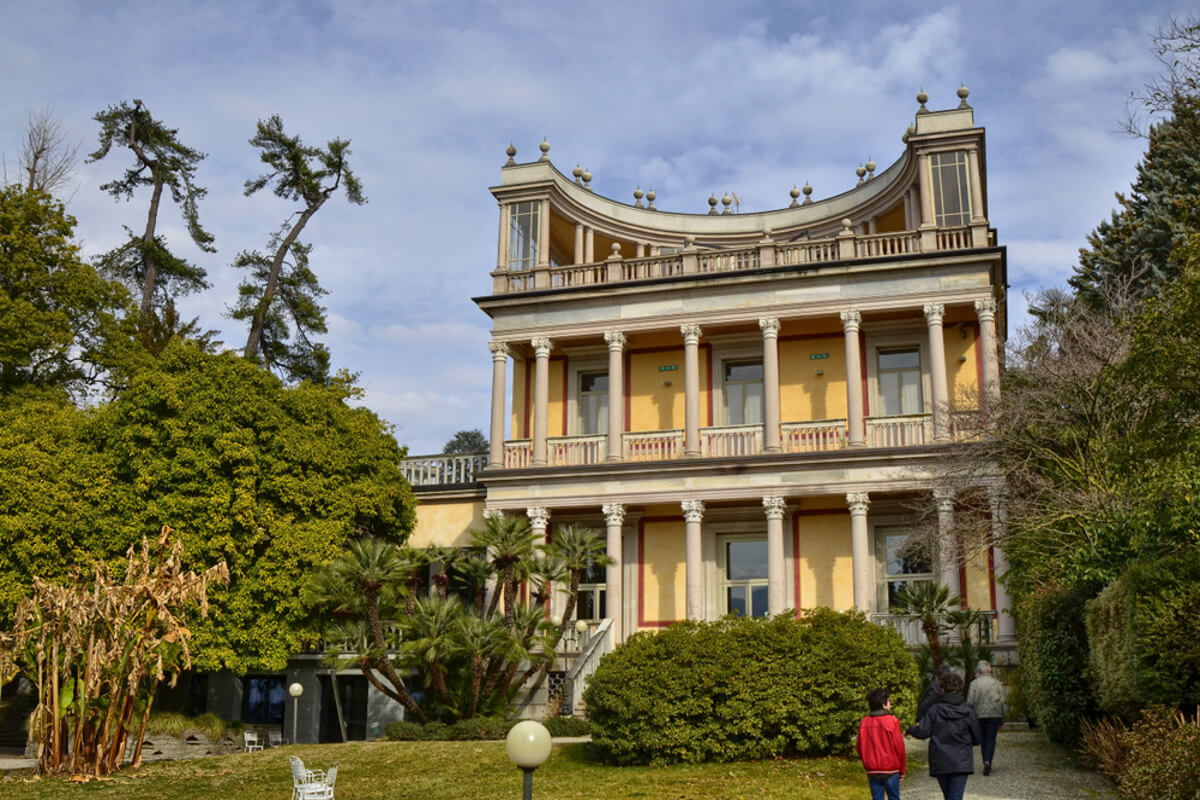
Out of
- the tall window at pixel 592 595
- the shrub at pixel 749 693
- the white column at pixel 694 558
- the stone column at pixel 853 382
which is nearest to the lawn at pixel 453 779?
the shrub at pixel 749 693

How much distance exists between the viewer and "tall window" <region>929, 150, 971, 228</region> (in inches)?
1083

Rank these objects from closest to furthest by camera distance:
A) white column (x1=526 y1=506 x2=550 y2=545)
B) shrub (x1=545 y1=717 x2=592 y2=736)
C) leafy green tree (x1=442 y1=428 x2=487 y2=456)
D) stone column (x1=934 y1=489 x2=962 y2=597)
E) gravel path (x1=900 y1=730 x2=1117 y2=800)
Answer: gravel path (x1=900 y1=730 x2=1117 y2=800) → shrub (x1=545 y1=717 x2=592 y2=736) → stone column (x1=934 y1=489 x2=962 y2=597) → white column (x1=526 y1=506 x2=550 y2=545) → leafy green tree (x1=442 y1=428 x2=487 y2=456)

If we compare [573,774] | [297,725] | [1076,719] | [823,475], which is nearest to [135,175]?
[297,725]

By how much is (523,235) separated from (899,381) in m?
10.7

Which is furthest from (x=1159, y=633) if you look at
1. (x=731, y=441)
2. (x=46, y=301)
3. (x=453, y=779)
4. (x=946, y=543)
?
(x=46, y=301)

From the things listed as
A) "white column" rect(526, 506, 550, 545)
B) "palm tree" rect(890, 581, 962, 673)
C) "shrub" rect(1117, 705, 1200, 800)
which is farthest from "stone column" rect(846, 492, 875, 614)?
"shrub" rect(1117, 705, 1200, 800)

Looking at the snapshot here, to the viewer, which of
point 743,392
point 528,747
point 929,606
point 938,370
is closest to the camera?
point 528,747

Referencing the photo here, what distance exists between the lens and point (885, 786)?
1028cm

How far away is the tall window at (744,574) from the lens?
28.7 metres

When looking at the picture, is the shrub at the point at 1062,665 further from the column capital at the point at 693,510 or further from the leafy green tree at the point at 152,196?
the leafy green tree at the point at 152,196

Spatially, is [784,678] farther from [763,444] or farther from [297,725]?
[297,725]

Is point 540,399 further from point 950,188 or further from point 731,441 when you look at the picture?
point 950,188

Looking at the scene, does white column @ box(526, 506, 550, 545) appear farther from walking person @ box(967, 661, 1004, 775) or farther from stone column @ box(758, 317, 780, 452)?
walking person @ box(967, 661, 1004, 775)

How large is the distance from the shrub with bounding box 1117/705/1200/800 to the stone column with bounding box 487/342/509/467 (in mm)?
19418
